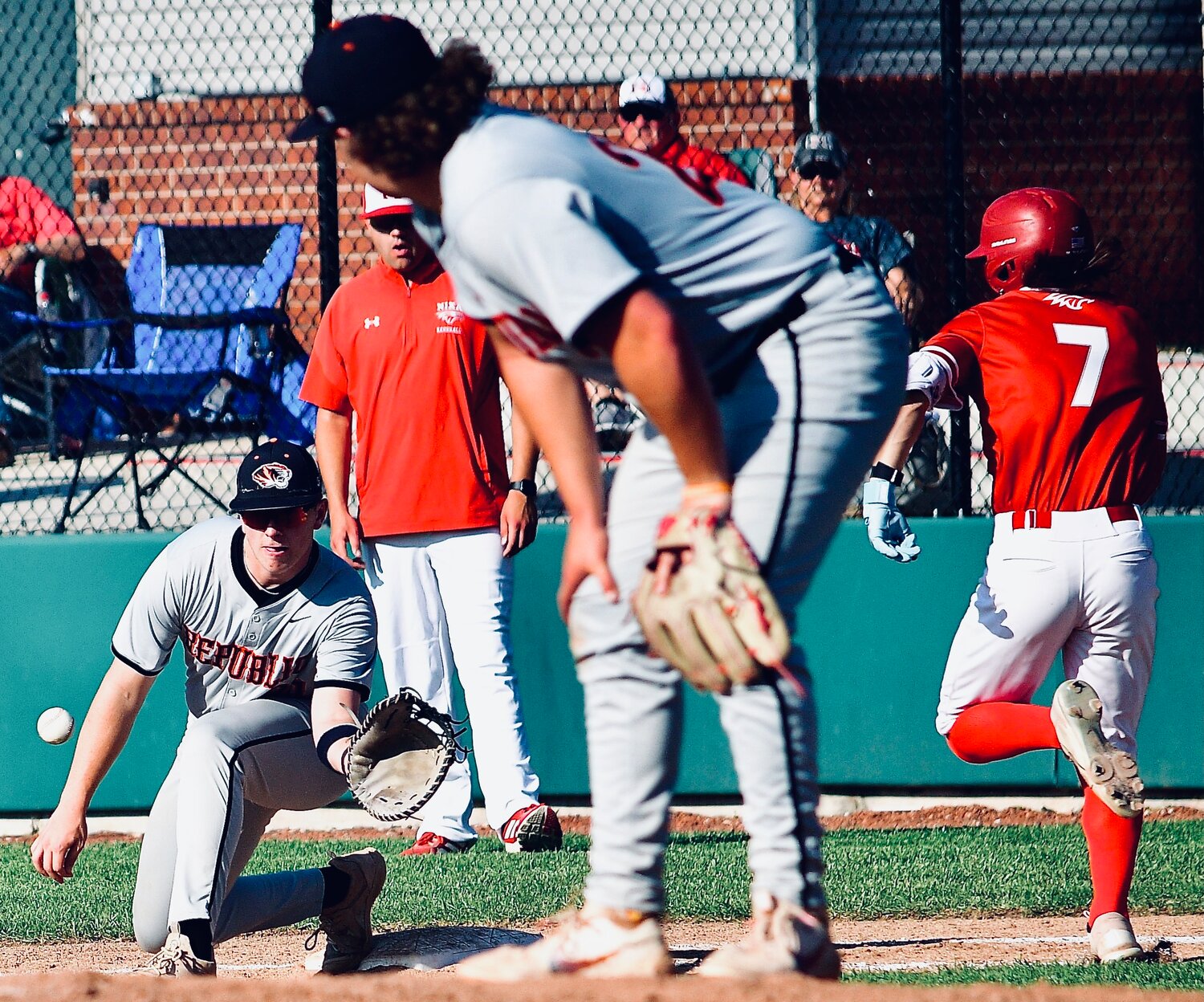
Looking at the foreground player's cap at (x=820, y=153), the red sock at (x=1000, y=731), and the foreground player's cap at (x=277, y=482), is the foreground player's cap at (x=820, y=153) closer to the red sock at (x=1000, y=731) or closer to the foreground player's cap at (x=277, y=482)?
the red sock at (x=1000, y=731)

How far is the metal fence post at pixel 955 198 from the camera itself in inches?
257

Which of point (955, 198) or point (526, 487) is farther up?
point (955, 198)

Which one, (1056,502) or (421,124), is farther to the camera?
(1056,502)

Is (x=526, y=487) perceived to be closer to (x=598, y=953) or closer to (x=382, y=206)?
(x=382, y=206)

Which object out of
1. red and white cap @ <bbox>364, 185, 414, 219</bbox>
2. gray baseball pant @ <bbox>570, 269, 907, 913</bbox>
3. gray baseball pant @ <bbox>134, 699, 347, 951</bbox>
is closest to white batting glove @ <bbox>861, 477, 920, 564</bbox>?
gray baseball pant @ <bbox>134, 699, 347, 951</bbox>

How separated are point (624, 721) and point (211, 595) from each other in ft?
6.95

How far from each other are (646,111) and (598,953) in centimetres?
440

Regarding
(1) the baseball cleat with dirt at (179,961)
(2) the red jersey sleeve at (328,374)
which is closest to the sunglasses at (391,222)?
(2) the red jersey sleeve at (328,374)

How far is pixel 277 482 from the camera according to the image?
14.2 feet

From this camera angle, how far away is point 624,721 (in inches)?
105

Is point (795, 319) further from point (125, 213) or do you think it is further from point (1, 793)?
point (125, 213)

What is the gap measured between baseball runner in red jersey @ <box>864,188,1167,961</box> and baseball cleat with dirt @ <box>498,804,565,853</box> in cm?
163

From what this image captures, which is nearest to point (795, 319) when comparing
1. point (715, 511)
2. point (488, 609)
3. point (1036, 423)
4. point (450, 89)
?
point (715, 511)

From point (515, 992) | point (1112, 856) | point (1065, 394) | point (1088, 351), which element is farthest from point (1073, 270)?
point (515, 992)
